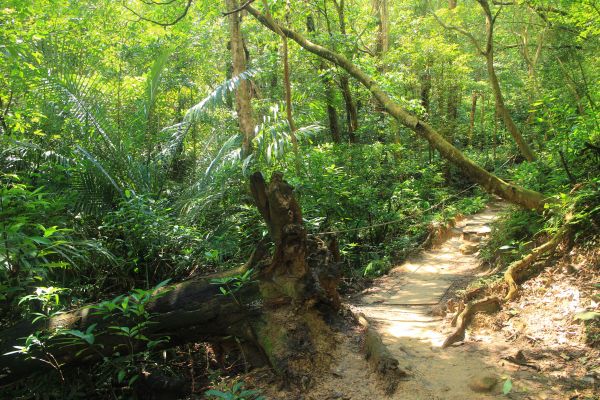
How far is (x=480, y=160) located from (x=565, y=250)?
11.7 meters

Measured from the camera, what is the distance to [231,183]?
23.2ft

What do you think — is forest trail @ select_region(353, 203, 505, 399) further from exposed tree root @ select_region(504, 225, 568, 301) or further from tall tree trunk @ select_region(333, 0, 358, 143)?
tall tree trunk @ select_region(333, 0, 358, 143)

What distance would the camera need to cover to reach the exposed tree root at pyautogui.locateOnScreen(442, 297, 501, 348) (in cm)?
399

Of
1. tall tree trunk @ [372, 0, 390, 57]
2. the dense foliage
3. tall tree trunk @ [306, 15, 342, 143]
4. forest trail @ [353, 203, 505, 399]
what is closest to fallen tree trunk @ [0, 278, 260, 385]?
the dense foliage

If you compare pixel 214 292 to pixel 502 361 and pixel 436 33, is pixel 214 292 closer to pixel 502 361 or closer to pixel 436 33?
pixel 502 361

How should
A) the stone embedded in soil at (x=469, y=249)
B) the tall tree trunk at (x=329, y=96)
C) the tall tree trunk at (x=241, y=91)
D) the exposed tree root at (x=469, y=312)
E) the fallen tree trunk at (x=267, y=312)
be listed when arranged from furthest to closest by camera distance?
the tall tree trunk at (x=329, y=96) < the stone embedded in soil at (x=469, y=249) < the tall tree trunk at (x=241, y=91) < the exposed tree root at (x=469, y=312) < the fallen tree trunk at (x=267, y=312)

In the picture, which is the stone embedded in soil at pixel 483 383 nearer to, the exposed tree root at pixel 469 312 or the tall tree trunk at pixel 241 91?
the exposed tree root at pixel 469 312

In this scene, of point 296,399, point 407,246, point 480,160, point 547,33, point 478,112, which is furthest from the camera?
point 478,112

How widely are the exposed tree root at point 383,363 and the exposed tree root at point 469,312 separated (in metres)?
0.72

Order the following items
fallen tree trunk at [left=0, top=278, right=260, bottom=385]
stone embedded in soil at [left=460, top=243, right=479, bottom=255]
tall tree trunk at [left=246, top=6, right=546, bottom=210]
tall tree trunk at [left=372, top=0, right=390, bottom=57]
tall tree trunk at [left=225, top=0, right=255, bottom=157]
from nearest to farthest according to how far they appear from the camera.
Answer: fallen tree trunk at [left=0, top=278, right=260, bottom=385], tall tree trunk at [left=246, top=6, right=546, bottom=210], tall tree trunk at [left=225, top=0, right=255, bottom=157], stone embedded in soil at [left=460, top=243, right=479, bottom=255], tall tree trunk at [left=372, top=0, right=390, bottom=57]

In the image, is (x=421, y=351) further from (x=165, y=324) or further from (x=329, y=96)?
(x=329, y=96)

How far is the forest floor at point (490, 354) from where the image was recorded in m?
3.10

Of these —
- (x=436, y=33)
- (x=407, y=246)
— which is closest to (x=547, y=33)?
(x=436, y=33)

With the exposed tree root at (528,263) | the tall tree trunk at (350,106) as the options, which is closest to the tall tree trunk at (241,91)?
the tall tree trunk at (350,106)
